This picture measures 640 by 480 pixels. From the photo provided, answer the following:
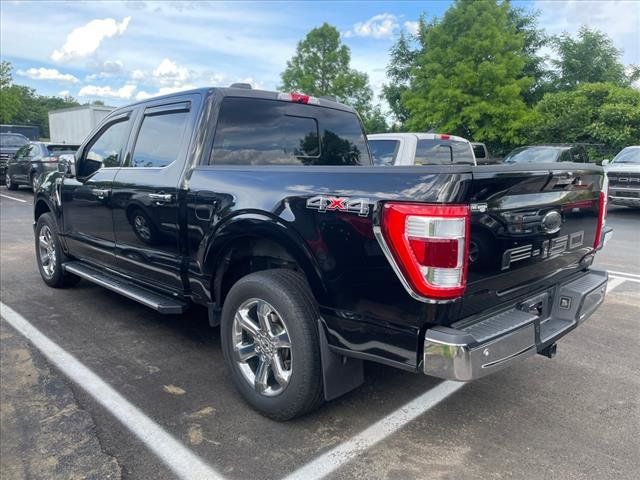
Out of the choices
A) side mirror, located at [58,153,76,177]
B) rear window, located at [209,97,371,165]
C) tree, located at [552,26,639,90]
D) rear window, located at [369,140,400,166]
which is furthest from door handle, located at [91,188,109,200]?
tree, located at [552,26,639,90]

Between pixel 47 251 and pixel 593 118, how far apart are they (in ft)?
71.3

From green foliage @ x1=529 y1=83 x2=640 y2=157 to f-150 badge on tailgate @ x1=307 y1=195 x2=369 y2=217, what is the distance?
20645 millimetres

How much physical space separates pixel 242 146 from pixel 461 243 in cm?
198

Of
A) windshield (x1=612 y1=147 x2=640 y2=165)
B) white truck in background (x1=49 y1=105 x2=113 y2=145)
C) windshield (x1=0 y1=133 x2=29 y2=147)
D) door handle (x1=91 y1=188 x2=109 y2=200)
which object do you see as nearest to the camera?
door handle (x1=91 y1=188 x2=109 y2=200)

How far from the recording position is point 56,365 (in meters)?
3.76

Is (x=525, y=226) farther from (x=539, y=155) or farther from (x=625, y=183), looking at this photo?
(x=539, y=155)

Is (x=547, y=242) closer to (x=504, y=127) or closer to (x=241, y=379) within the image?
(x=241, y=379)

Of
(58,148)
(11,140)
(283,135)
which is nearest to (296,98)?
(283,135)

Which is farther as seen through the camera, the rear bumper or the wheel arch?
the wheel arch

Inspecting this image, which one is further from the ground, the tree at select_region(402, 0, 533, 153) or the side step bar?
the tree at select_region(402, 0, 533, 153)

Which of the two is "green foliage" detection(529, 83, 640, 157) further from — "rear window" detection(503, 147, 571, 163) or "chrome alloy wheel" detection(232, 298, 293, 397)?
"chrome alloy wheel" detection(232, 298, 293, 397)

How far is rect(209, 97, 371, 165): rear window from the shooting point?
3658 millimetres

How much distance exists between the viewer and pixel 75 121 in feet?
95.5

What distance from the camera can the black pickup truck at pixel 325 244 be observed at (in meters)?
2.33
